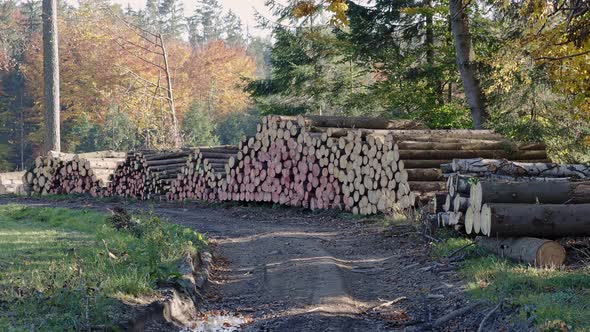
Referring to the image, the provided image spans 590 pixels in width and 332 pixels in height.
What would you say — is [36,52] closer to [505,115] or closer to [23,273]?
[505,115]

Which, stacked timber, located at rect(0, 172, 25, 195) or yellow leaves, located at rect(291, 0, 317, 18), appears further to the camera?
stacked timber, located at rect(0, 172, 25, 195)

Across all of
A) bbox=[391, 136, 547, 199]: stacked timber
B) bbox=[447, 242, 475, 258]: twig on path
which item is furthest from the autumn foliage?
bbox=[447, 242, 475, 258]: twig on path

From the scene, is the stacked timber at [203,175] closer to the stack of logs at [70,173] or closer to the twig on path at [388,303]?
the stack of logs at [70,173]

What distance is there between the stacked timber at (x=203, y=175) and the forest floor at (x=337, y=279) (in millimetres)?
5694

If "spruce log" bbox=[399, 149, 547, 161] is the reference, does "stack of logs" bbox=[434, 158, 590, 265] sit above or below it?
below

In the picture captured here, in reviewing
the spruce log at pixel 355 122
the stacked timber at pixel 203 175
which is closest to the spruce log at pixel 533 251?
the spruce log at pixel 355 122

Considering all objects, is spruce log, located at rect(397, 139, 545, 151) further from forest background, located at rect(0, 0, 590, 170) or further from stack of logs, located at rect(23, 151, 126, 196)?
stack of logs, located at rect(23, 151, 126, 196)

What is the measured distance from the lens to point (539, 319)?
5.59 m

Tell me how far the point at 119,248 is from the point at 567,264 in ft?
19.1

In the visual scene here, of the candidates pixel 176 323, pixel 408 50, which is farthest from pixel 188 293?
pixel 408 50

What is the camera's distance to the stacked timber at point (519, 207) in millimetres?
8547

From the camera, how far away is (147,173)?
22.8 metres

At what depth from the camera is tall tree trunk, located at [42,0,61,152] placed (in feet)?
91.2

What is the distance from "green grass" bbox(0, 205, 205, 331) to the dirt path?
82cm
